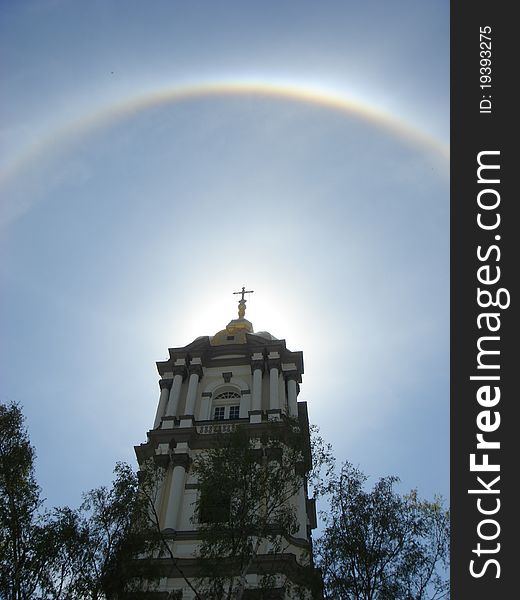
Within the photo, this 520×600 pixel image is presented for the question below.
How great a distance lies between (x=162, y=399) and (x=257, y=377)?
5505mm

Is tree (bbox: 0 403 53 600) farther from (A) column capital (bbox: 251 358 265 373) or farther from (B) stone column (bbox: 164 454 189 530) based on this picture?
(A) column capital (bbox: 251 358 265 373)

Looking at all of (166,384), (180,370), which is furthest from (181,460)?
(180,370)

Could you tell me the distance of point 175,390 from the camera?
3806 centimetres

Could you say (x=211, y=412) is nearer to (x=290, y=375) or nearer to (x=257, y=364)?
(x=257, y=364)

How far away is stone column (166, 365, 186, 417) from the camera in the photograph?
36.5m

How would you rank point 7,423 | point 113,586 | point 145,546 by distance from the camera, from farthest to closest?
1. point 7,423
2. point 145,546
3. point 113,586

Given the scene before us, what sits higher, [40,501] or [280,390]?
[280,390]

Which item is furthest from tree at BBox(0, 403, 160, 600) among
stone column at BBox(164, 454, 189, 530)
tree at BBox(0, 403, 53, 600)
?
stone column at BBox(164, 454, 189, 530)

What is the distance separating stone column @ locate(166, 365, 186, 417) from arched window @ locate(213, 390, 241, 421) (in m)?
2.13

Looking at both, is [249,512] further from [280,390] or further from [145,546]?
[280,390]

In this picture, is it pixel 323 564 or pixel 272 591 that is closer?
pixel 323 564

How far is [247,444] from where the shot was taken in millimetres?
23953

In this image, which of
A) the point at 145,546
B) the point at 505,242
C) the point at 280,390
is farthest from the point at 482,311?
the point at 280,390

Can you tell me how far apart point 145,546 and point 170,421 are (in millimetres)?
14278
